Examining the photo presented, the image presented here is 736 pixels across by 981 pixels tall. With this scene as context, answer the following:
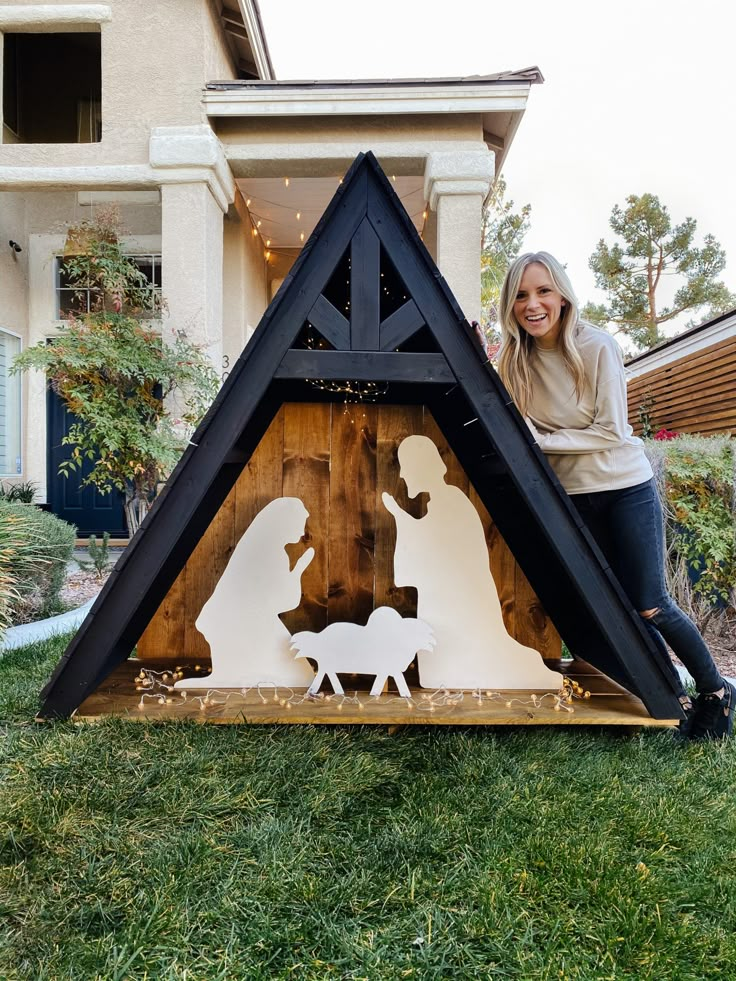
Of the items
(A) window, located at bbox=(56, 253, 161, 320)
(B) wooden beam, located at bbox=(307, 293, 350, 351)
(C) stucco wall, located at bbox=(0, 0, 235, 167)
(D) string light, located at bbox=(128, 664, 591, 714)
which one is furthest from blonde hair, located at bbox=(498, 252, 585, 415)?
(A) window, located at bbox=(56, 253, 161, 320)

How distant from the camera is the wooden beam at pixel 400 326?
1.64m

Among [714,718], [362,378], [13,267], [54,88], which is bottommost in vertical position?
[714,718]

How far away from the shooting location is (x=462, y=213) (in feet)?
17.8

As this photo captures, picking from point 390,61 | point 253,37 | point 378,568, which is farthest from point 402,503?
point 390,61

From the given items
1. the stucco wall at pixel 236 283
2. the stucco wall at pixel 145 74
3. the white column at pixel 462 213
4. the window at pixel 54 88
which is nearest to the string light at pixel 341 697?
the white column at pixel 462 213

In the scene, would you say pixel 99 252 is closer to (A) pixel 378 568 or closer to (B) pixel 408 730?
(A) pixel 378 568

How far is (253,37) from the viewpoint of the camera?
6543mm

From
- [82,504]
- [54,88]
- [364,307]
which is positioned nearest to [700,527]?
[364,307]

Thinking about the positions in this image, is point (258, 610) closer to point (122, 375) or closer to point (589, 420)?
point (589, 420)

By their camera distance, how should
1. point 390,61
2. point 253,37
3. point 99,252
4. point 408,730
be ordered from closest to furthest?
point 408,730 < point 99,252 < point 253,37 < point 390,61

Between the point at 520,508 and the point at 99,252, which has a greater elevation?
the point at 99,252

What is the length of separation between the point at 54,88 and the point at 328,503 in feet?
27.4

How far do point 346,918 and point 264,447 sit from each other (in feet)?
5.28

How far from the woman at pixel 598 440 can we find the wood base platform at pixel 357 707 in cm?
26
